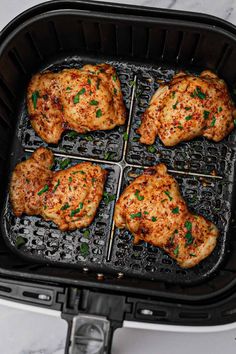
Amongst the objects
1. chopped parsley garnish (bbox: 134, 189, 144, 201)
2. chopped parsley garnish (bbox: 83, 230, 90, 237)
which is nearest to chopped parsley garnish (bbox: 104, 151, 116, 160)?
chopped parsley garnish (bbox: 134, 189, 144, 201)

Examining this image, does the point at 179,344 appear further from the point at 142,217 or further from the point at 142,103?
the point at 142,103

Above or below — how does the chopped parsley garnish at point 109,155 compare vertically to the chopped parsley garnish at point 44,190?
above

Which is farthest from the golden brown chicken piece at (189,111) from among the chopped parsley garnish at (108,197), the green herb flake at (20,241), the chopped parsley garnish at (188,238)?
the green herb flake at (20,241)

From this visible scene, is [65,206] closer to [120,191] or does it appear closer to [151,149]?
[120,191]

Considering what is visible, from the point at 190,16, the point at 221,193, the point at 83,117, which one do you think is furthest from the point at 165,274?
the point at 190,16

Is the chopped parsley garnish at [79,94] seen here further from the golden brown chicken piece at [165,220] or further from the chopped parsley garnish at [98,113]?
the golden brown chicken piece at [165,220]

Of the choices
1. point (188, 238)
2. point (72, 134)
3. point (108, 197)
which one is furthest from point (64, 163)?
point (188, 238)

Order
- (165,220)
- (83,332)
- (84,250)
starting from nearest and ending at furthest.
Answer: (83,332) < (165,220) < (84,250)
